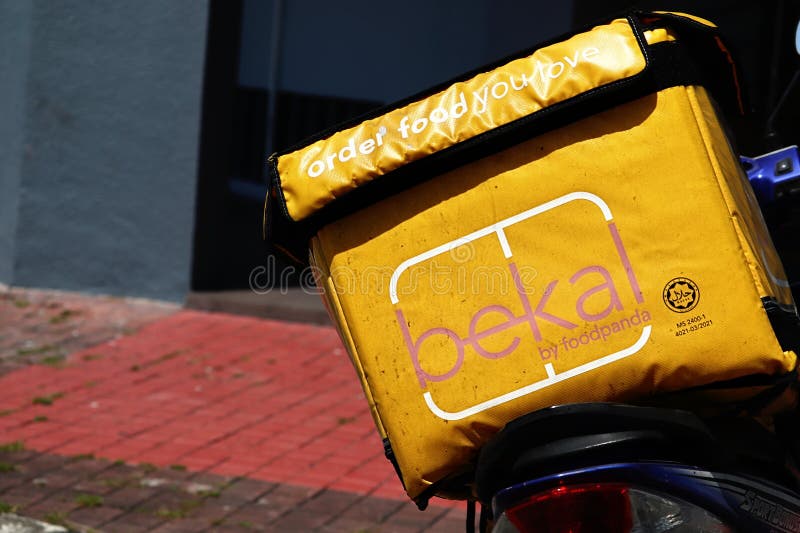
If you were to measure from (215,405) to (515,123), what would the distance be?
412 centimetres

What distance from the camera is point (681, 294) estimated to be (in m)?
1.99

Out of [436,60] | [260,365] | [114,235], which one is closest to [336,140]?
[260,365]

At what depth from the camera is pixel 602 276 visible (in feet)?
6.62

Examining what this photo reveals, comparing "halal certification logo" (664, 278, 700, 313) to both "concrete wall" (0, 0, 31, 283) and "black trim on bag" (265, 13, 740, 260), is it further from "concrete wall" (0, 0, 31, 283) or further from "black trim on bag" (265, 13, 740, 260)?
"concrete wall" (0, 0, 31, 283)

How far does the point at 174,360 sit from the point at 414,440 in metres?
4.73

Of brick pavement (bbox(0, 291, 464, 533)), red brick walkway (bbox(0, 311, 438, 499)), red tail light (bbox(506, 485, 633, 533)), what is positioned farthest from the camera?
red brick walkway (bbox(0, 311, 438, 499))

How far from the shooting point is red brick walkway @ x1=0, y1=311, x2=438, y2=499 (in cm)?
511

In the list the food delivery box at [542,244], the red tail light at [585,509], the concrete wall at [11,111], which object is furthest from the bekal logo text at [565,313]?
the concrete wall at [11,111]

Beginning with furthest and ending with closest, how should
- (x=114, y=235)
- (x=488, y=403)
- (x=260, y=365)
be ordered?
(x=114, y=235) < (x=260, y=365) < (x=488, y=403)

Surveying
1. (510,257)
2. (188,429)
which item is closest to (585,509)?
(510,257)

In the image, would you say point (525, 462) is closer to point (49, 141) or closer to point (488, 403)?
point (488, 403)

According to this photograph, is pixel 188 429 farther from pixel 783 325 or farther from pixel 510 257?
pixel 783 325

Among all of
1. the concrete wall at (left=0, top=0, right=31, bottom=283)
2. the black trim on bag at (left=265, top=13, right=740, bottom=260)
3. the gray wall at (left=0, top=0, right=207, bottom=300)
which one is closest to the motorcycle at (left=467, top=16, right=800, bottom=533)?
the black trim on bag at (left=265, top=13, right=740, bottom=260)

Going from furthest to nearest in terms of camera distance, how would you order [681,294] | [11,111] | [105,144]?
1. [11,111]
2. [105,144]
3. [681,294]
